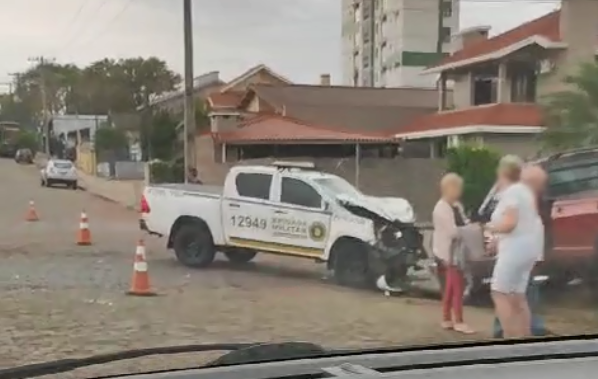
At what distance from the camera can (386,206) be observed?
582 cm

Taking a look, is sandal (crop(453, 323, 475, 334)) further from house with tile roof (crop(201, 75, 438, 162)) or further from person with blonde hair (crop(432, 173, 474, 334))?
house with tile roof (crop(201, 75, 438, 162))

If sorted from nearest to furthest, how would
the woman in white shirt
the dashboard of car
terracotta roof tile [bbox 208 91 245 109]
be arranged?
the dashboard of car → terracotta roof tile [bbox 208 91 245 109] → the woman in white shirt

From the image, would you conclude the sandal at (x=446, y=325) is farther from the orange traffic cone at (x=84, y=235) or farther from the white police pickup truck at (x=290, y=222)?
the orange traffic cone at (x=84, y=235)

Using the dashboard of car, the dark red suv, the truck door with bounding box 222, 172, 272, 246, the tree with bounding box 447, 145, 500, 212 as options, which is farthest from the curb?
the dashboard of car

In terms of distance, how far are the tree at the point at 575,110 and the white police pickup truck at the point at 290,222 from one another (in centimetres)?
97

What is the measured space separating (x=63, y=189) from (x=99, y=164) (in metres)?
0.34

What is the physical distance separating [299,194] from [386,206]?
38.5 inches

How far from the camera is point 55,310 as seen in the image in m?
4.13

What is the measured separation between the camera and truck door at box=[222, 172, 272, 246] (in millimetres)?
6387

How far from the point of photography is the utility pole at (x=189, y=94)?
323cm

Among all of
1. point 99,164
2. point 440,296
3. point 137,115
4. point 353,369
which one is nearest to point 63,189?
point 99,164

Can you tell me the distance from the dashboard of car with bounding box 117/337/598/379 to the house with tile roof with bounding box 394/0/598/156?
2.18 meters

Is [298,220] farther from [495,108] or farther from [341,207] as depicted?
[495,108]

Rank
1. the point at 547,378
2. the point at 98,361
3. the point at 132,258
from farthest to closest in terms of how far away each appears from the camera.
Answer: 1. the point at 132,258
2. the point at 98,361
3. the point at 547,378
